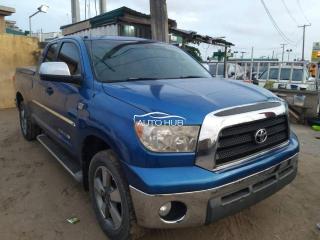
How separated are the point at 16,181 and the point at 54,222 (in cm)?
135

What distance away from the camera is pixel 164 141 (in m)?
2.32

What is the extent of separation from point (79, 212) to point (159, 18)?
4900 mm

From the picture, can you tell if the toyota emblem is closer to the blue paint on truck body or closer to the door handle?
the blue paint on truck body

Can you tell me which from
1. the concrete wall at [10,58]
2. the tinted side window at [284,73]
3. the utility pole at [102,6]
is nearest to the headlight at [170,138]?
the concrete wall at [10,58]

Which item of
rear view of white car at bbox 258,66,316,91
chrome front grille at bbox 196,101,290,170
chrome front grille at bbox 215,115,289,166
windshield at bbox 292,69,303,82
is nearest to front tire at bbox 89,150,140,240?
chrome front grille at bbox 196,101,290,170

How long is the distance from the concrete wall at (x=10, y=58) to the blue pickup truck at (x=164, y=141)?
7509 mm

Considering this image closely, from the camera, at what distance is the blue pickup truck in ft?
7.55

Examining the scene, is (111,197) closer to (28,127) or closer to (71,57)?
(71,57)

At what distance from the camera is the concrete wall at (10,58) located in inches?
395

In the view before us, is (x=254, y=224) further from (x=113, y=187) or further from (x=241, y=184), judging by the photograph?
(x=113, y=187)

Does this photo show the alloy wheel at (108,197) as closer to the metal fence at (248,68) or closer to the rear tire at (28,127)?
the rear tire at (28,127)

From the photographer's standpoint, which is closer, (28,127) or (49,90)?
(49,90)

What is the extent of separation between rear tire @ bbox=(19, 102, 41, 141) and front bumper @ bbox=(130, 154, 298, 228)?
4011mm

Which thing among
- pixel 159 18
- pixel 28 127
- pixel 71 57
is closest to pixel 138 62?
pixel 71 57
